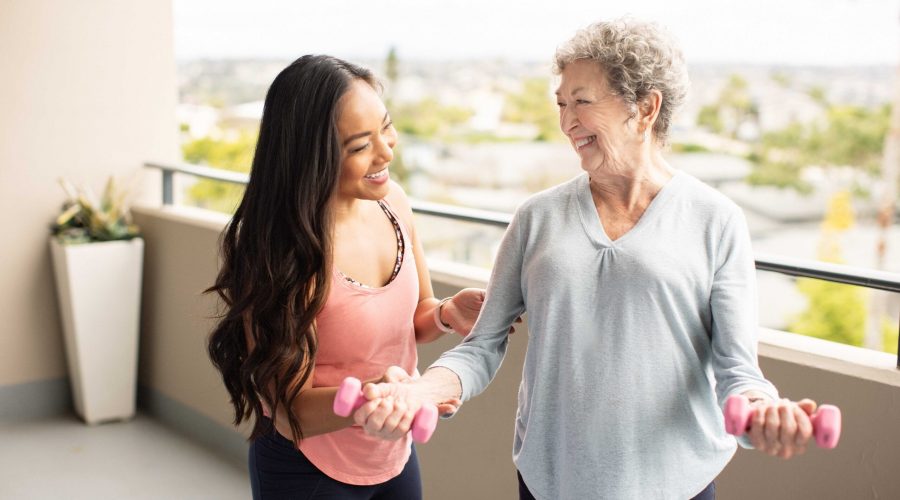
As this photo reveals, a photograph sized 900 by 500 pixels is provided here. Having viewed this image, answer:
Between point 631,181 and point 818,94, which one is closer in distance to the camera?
point 631,181

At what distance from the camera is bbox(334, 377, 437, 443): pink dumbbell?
1.20 meters

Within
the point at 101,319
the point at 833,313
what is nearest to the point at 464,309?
the point at 101,319

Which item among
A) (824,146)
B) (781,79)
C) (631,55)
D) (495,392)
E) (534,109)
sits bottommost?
(824,146)

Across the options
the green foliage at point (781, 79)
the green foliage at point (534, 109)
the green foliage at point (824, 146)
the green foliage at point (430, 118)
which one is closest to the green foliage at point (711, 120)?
the green foliage at point (824, 146)

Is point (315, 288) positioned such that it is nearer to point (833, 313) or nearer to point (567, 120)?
point (567, 120)

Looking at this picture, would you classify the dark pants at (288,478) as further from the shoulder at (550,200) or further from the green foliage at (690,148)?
the green foliage at (690,148)

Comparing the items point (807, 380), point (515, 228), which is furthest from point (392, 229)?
point (807, 380)

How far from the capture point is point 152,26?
434cm

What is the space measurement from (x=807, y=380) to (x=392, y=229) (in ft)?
2.76

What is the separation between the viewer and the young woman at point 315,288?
1529mm

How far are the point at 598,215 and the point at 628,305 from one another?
147 mm

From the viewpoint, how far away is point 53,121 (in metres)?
4.11

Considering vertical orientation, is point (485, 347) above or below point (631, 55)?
below

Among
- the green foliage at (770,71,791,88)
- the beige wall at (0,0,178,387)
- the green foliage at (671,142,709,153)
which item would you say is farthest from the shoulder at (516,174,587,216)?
the green foliage at (770,71,791,88)
